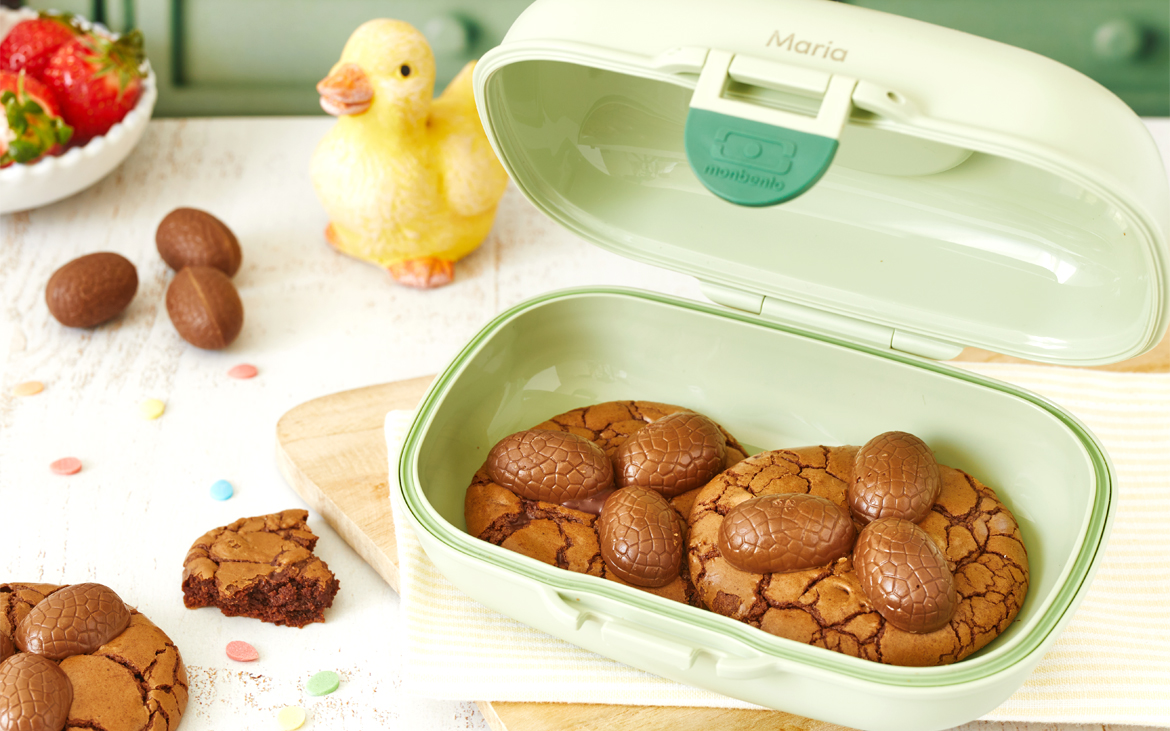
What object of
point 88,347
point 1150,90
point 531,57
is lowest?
point 88,347

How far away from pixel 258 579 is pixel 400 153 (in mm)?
764

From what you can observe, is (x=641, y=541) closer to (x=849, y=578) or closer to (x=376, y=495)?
(x=849, y=578)

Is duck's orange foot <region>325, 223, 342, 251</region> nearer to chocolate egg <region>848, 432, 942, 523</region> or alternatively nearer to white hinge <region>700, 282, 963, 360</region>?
white hinge <region>700, 282, 963, 360</region>

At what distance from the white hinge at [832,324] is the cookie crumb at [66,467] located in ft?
2.98

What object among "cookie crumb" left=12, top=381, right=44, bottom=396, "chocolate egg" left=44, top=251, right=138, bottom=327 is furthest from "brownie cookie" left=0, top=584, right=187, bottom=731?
"chocolate egg" left=44, top=251, right=138, bottom=327

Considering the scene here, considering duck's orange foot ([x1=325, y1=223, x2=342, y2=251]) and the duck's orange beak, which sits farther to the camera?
duck's orange foot ([x1=325, y1=223, x2=342, y2=251])

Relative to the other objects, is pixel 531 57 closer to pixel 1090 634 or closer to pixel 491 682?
pixel 491 682

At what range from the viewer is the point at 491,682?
1066 mm

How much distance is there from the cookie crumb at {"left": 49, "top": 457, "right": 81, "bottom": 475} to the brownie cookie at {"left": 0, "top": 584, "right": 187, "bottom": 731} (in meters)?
0.29

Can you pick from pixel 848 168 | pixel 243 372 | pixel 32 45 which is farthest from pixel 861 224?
pixel 32 45

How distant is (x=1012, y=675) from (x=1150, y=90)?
2091 mm

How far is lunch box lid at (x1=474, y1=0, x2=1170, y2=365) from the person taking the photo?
0.90 metres

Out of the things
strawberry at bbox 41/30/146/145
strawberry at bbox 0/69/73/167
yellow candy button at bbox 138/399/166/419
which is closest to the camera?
yellow candy button at bbox 138/399/166/419

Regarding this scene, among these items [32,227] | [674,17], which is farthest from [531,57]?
[32,227]
